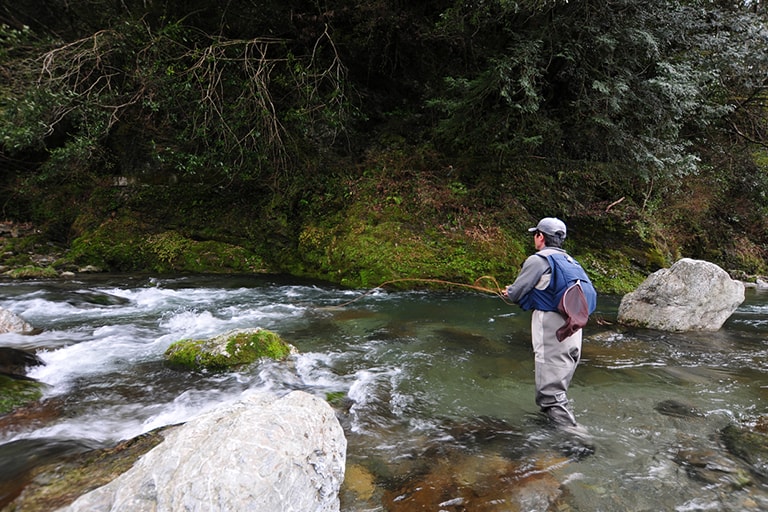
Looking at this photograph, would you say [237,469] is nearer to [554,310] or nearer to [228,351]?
[554,310]

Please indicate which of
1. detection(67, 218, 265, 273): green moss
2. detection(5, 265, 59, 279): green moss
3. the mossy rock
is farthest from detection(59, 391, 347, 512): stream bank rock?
detection(5, 265, 59, 279): green moss

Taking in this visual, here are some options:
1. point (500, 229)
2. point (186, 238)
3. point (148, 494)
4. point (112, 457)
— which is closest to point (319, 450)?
point (148, 494)

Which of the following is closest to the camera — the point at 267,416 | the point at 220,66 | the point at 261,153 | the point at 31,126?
the point at 267,416

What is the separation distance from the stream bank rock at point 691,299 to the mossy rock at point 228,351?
6.04 metres

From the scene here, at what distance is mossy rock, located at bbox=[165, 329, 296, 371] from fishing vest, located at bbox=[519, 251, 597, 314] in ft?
10.4

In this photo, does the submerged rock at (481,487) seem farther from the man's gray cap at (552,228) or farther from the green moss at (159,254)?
the green moss at (159,254)

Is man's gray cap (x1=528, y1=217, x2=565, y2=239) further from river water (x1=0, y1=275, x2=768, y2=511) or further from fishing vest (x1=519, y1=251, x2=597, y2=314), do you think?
river water (x1=0, y1=275, x2=768, y2=511)

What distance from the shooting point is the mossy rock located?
487 centimetres

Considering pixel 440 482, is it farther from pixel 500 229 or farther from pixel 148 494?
pixel 500 229

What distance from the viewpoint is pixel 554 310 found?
11.7 ft

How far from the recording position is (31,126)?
767 cm

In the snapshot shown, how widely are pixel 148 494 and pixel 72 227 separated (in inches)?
566

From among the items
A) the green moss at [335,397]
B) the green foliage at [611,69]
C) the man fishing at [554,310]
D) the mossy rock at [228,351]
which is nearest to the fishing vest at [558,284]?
the man fishing at [554,310]

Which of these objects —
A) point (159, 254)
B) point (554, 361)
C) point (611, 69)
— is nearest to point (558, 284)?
point (554, 361)
